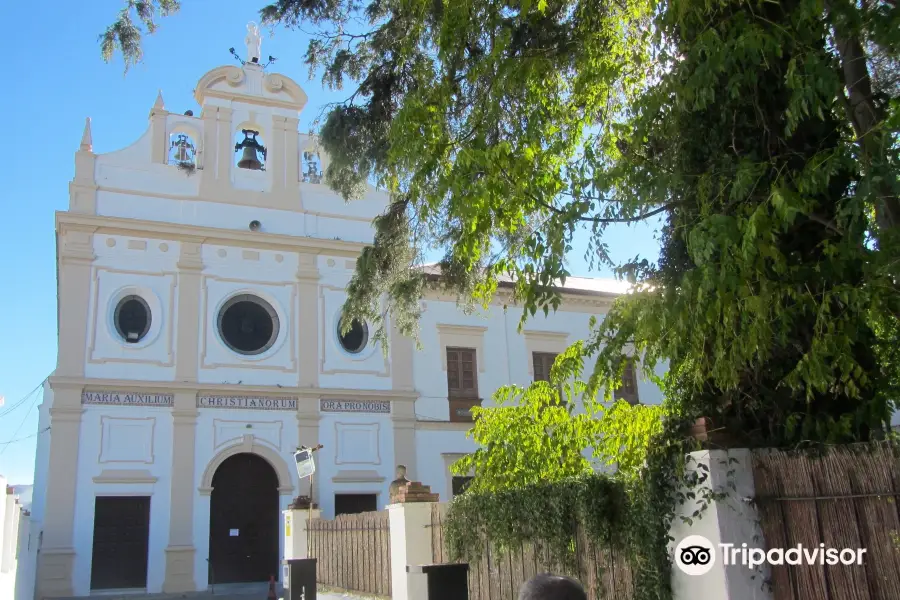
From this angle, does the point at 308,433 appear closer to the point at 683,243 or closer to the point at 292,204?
the point at 292,204

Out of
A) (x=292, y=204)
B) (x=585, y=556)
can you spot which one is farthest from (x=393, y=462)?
(x=585, y=556)

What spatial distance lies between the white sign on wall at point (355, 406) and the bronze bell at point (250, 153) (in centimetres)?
630

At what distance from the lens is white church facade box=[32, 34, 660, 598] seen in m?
18.6

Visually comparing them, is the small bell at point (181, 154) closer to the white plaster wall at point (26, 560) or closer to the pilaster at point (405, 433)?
the pilaster at point (405, 433)

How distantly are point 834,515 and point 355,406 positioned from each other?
17042 millimetres

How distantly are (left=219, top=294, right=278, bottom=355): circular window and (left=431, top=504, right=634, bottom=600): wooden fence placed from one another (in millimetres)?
11375

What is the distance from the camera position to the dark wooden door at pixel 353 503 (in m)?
20.7

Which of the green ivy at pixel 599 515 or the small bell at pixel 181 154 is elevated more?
the small bell at pixel 181 154

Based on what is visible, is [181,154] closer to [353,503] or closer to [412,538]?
[353,503]

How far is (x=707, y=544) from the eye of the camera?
5.81 meters

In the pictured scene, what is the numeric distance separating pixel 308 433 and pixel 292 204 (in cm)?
591

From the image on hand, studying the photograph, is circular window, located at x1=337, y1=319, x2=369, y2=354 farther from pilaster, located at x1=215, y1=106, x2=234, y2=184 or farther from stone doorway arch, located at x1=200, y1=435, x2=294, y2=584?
pilaster, located at x1=215, y1=106, x2=234, y2=184

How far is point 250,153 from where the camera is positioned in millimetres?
22281

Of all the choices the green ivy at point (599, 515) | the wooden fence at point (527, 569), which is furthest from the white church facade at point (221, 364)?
the green ivy at point (599, 515)
